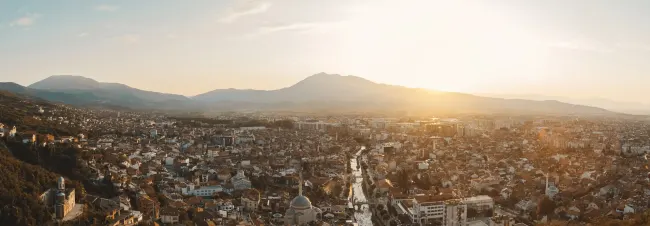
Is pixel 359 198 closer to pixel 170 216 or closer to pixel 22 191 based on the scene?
pixel 170 216

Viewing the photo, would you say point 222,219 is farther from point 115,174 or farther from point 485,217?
point 485,217

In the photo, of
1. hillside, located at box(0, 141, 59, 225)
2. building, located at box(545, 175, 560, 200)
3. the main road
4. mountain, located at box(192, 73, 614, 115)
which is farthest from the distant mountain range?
hillside, located at box(0, 141, 59, 225)

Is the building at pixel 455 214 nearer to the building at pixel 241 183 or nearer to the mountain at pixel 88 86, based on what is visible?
the building at pixel 241 183

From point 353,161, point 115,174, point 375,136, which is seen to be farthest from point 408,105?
point 115,174

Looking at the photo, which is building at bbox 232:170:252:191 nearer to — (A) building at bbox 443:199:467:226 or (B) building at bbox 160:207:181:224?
(B) building at bbox 160:207:181:224

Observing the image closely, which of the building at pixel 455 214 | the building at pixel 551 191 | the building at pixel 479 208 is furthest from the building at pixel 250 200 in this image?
the building at pixel 551 191

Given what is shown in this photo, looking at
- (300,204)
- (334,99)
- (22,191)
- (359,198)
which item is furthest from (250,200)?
(334,99)
